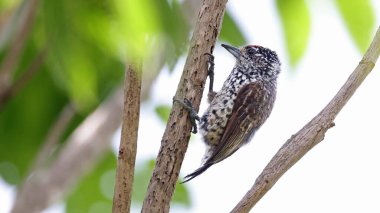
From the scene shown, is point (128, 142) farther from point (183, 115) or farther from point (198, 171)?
point (198, 171)

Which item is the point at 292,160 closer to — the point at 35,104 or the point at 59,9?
the point at 59,9

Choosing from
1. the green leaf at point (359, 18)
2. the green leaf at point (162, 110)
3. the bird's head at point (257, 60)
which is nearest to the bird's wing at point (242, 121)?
the bird's head at point (257, 60)

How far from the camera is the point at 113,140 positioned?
6230 millimetres

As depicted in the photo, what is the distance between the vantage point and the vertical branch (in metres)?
2.88

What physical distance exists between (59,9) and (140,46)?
33.1 inches

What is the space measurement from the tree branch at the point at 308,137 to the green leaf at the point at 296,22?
4.72ft

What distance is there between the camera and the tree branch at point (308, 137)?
2.91 metres

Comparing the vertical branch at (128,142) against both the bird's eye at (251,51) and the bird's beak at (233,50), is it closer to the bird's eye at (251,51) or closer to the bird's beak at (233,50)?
the bird's beak at (233,50)

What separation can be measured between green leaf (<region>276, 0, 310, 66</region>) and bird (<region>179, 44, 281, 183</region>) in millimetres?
366

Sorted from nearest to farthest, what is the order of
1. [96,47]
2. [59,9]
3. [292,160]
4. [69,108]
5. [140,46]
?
[292,160] → [140,46] → [59,9] → [96,47] → [69,108]

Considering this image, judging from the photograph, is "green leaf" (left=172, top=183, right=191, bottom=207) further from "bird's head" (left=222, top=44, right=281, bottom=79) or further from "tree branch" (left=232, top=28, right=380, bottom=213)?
"tree branch" (left=232, top=28, right=380, bottom=213)

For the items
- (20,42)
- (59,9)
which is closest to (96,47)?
(59,9)

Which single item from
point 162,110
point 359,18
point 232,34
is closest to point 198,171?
point 359,18

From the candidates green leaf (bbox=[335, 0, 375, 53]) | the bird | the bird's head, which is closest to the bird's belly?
the bird
